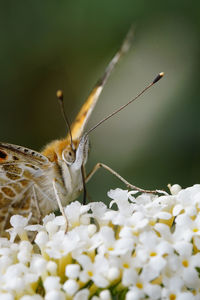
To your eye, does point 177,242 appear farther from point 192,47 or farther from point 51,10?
point 51,10

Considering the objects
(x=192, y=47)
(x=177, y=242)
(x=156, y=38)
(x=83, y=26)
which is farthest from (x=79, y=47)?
(x=177, y=242)

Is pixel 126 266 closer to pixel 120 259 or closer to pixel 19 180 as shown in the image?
pixel 120 259

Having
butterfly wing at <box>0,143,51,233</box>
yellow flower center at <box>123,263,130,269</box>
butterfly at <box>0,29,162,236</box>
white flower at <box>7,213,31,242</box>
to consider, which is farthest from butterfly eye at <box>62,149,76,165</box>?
yellow flower center at <box>123,263,130,269</box>

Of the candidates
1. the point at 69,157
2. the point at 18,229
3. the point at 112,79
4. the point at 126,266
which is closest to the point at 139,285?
the point at 126,266

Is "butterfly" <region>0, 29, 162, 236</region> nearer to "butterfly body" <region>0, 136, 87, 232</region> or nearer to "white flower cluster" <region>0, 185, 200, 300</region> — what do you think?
"butterfly body" <region>0, 136, 87, 232</region>

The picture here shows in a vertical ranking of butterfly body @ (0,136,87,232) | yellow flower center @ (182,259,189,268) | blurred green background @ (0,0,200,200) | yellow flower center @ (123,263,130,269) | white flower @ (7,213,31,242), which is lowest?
yellow flower center @ (182,259,189,268)

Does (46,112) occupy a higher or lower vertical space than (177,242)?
higher

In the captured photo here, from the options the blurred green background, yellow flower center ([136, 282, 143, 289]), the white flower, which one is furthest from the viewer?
the blurred green background

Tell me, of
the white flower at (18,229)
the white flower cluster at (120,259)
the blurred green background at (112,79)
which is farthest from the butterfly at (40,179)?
the blurred green background at (112,79)
